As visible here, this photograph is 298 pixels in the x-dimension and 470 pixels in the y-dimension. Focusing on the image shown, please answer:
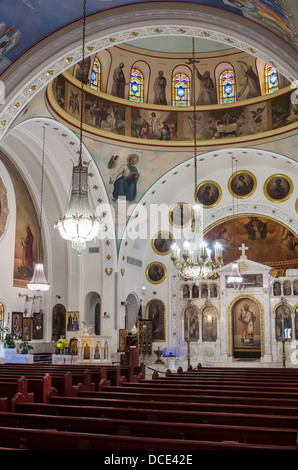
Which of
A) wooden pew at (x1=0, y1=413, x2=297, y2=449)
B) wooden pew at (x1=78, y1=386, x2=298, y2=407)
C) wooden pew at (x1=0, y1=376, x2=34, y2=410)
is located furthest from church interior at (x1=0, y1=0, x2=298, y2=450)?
wooden pew at (x1=0, y1=413, x2=297, y2=449)

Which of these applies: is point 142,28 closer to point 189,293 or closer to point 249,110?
point 249,110

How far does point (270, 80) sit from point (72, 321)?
13199 millimetres

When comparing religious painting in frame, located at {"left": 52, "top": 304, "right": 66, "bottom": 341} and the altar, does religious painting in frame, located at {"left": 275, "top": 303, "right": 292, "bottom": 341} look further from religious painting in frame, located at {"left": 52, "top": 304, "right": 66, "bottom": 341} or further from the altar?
religious painting in frame, located at {"left": 52, "top": 304, "right": 66, "bottom": 341}

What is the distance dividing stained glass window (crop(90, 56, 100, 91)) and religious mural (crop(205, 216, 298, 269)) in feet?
31.3

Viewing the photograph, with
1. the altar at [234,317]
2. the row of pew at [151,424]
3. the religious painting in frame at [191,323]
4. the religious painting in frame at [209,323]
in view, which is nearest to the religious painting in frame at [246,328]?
the altar at [234,317]

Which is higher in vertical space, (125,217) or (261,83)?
(261,83)

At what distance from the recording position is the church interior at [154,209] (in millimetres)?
18828

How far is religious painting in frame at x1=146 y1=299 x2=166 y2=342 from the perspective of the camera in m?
23.6

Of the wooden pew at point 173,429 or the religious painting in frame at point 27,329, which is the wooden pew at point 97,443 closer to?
the wooden pew at point 173,429

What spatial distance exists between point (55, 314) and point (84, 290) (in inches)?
64.3

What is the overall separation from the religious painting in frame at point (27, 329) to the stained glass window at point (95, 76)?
973cm

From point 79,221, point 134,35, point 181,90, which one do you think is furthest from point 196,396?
point 181,90

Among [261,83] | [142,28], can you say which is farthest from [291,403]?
[261,83]
